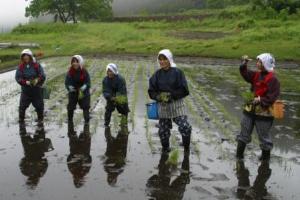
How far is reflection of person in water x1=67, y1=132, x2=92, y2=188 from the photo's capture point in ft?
22.8

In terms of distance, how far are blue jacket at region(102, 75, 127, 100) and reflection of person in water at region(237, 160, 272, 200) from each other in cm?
330

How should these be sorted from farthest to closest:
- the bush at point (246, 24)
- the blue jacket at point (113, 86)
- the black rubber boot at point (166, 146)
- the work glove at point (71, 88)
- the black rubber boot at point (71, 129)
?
the bush at point (246, 24) < the work glove at point (71, 88) < the blue jacket at point (113, 86) < the black rubber boot at point (71, 129) < the black rubber boot at point (166, 146)

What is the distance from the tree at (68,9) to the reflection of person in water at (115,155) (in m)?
62.6

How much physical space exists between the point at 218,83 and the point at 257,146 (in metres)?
9.18

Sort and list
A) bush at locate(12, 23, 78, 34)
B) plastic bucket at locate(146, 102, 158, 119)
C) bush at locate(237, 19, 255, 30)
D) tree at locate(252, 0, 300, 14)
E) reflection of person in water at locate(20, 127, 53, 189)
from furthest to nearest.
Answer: bush at locate(12, 23, 78, 34) → tree at locate(252, 0, 300, 14) → bush at locate(237, 19, 255, 30) → plastic bucket at locate(146, 102, 158, 119) → reflection of person in water at locate(20, 127, 53, 189)

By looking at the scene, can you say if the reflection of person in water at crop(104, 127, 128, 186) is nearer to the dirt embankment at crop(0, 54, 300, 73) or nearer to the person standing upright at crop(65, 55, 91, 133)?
the person standing upright at crop(65, 55, 91, 133)

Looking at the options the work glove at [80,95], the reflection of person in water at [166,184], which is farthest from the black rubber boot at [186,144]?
the work glove at [80,95]

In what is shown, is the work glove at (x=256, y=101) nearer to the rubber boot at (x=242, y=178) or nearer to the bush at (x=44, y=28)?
the rubber boot at (x=242, y=178)

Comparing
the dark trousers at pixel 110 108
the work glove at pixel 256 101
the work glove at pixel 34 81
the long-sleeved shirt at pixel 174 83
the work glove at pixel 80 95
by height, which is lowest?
the dark trousers at pixel 110 108

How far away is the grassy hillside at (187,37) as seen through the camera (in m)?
28.3

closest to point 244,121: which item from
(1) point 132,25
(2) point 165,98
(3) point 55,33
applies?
(2) point 165,98

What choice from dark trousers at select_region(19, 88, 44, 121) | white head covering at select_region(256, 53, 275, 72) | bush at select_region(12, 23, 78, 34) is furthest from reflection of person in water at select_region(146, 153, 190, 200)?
bush at select_region(12, 23, 78, 34)

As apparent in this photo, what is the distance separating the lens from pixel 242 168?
737 centimetres

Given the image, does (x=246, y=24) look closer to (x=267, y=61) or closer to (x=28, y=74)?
(x=28, y=74)
